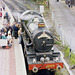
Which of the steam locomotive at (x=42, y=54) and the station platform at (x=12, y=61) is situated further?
the station platform at (x=12, y=61)

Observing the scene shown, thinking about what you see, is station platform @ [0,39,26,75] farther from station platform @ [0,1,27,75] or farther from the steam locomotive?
the steam locomotive

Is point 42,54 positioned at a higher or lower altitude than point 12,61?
higher

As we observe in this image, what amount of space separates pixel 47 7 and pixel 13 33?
2043 cm

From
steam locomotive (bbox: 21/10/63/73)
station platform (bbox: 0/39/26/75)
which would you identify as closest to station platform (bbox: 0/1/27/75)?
station platform (bbox: 0/39/26/75)

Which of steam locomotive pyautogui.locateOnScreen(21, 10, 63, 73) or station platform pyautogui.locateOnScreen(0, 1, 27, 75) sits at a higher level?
steam locomotive pyautogui.locateOnScreen(21, 10, 63, 73)

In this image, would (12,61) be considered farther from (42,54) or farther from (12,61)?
(42,54)

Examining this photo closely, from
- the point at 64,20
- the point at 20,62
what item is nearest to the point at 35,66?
the point at 20,62

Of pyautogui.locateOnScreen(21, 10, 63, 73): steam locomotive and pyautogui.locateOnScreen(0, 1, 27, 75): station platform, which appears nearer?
pyautogui.locateOnScreen(21, 10, 63, 73): steam locomotive

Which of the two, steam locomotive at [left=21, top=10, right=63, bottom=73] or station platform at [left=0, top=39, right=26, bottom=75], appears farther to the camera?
station platform at [left=0, top=39, right=26, bottom=75]

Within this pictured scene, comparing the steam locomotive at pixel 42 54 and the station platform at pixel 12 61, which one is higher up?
the steam locomotive at pixel 42 54

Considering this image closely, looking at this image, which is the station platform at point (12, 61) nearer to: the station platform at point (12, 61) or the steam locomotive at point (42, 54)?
the station platform at point (12, 61)

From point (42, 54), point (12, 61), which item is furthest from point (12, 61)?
point (42, 54)

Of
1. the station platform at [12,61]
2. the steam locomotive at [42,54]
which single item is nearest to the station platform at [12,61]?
the station platform at [12,61]

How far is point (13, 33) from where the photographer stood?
1833cm
